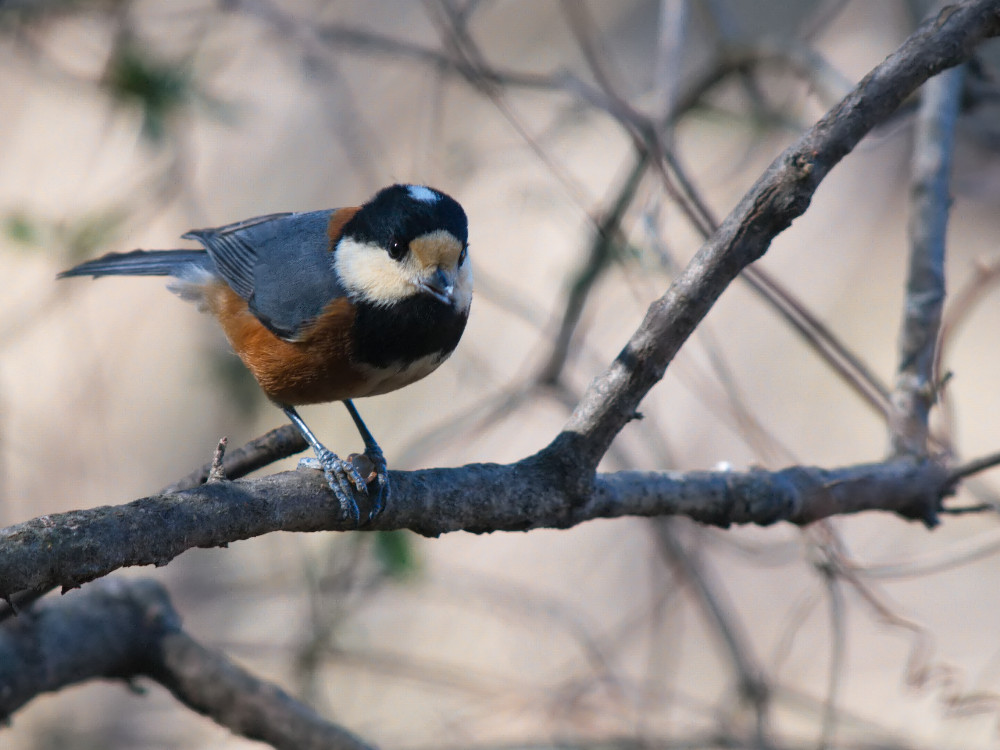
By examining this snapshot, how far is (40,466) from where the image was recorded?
246 inches

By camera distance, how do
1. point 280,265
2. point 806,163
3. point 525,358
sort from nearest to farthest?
point 806,163
point 280,265
point 525,358

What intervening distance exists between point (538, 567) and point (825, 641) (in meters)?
1.60

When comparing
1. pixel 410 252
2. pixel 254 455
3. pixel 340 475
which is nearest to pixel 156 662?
pixel 254 455

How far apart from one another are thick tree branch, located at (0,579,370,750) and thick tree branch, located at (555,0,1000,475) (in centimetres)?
142

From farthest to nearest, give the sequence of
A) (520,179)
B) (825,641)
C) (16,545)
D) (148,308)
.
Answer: (148,308), (520,179), (825,641), (16,545)

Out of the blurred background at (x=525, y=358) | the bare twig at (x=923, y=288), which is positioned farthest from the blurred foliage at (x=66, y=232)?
the bare twig at (x=923, y=288)

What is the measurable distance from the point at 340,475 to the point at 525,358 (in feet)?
11.4

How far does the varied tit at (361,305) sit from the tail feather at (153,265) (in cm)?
46

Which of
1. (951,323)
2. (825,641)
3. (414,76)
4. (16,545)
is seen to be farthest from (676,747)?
(414,76)

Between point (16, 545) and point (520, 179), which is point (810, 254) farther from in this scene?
point (16, 545)

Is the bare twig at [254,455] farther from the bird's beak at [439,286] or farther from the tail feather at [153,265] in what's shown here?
the tail feather at [153,265]

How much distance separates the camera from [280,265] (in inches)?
113

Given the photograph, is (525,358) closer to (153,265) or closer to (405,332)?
(153,265)

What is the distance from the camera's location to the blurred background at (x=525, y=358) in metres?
3.73
